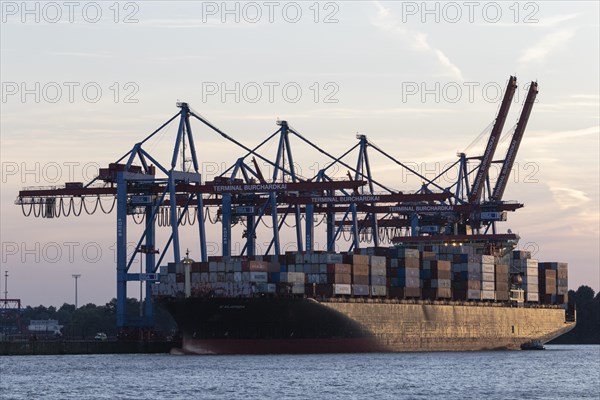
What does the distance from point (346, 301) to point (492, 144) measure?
47.2 m

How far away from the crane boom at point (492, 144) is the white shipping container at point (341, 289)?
4362cm

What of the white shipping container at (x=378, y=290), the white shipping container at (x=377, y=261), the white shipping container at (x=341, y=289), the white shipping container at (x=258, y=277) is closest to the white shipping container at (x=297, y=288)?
the white shipping container at (x=258, y=277)

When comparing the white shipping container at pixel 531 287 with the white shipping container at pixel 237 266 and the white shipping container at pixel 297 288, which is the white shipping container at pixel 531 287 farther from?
the white shipping container at pixel 237 266

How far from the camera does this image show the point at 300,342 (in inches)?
4311

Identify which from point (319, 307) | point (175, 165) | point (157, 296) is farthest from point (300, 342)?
point (175, 165)

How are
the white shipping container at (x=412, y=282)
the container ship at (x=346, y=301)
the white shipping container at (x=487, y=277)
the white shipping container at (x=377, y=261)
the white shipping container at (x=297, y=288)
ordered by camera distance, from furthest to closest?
the white shipping container at (x=487, y=277) < the white shipping container at (x=412, y=282) < the white shipping container at (x=377, y=261) < the white shipping container at (x=297, y=288) < the container ship at (x=346, y=301)

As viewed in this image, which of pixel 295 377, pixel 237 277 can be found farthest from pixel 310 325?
pixel 295 377

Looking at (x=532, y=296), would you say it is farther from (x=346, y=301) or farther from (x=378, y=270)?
(x=346, y=301)

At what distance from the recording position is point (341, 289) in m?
112

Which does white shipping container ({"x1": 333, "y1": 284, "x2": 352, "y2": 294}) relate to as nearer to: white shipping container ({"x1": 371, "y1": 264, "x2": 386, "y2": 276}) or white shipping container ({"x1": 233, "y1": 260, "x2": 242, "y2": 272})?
white shipping container ({"x1": 371, "y1": 264, "x2": 386, "y2": 276})

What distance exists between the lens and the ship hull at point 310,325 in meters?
108

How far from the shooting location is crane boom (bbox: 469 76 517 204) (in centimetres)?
15212

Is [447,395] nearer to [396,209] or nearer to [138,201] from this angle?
[138,201]

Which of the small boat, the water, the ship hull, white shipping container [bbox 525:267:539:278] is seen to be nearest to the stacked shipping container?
white shipping container [bbox 525:267:539:278]
